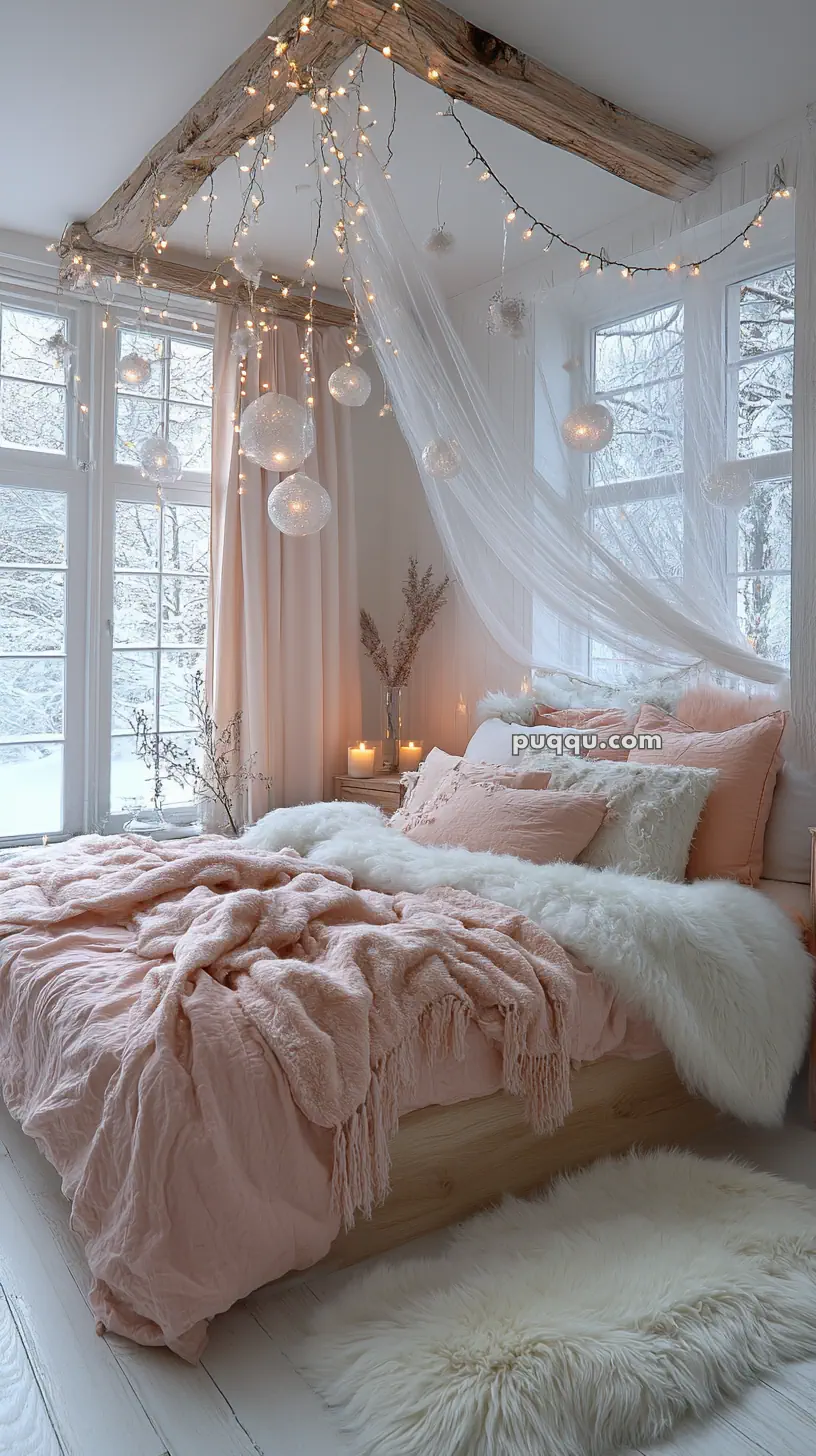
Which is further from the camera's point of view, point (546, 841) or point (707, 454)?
point (707, 454)

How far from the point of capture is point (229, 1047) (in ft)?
5.34

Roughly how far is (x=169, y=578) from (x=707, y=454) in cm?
226

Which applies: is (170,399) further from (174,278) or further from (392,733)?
(392,733)

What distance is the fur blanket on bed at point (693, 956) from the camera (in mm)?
2092

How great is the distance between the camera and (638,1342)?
1528mm

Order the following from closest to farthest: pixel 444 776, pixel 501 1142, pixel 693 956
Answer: pixel 501 1142 < pixel 693 956 < pixel 444 776

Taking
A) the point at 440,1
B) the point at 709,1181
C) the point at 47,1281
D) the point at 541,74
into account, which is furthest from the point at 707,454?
the point at 47,1281

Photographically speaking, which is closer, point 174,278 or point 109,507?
point 174,278

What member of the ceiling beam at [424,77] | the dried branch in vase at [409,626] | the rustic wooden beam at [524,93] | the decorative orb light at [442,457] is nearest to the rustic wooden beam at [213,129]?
the ceiling beam at [424,77]

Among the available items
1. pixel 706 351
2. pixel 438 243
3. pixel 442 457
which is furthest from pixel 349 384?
pixel 706 351

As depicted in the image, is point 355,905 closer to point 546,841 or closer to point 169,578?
point 546,841

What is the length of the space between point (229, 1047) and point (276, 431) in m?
1.54

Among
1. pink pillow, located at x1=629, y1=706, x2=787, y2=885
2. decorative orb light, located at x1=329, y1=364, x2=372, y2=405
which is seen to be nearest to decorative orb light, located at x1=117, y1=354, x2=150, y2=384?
decorative orb light, located at x1=329, y1=364, x2=372, y2=405

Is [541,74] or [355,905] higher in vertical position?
[541,74]
